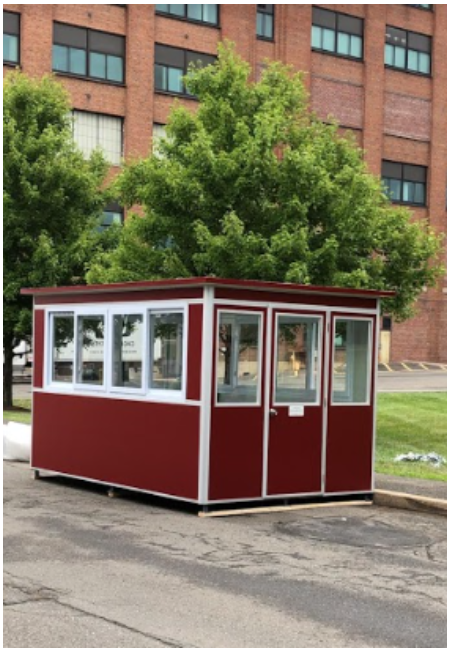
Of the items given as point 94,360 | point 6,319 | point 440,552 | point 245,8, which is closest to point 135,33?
point 245,8

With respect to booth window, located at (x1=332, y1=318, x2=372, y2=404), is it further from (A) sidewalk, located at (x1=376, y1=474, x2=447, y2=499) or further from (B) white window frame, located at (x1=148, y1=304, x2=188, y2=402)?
(B) white window frame, located at (x1=148, y1=304, x2=188, y2=402)

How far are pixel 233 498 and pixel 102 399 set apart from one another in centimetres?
237

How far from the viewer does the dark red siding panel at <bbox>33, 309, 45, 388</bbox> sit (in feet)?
48.3

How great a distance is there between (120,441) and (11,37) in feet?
109

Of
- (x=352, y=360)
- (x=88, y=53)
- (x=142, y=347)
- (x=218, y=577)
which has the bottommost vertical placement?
(x=218, y=577)

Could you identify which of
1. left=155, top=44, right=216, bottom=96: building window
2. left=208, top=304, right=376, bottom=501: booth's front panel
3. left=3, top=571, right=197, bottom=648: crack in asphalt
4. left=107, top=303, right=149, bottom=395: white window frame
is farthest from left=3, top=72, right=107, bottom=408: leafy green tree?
left=155, top=44, right=216, bottom=96: building window

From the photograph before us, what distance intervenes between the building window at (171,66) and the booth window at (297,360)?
36.6 metres

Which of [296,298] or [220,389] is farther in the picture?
[296,298]

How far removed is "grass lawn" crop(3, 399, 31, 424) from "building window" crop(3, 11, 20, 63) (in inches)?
646

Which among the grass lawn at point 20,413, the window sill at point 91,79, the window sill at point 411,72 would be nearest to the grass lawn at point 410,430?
the grass lawn at point 20,413

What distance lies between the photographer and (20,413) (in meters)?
26.8

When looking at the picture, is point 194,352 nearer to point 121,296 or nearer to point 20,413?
point 121,296

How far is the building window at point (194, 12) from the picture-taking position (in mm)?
47844

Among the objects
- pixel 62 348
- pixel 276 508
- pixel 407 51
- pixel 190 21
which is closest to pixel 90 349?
pixel 62 348
